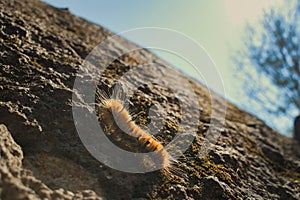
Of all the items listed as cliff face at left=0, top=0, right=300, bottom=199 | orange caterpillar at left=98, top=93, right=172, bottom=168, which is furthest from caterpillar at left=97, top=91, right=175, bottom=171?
cliff face at left=0, top=0, right=300, bottom=199

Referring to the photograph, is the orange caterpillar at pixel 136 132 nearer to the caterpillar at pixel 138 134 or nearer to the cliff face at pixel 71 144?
the caterpillar at pixel 138 134

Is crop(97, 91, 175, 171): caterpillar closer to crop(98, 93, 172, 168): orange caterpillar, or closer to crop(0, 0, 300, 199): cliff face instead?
crop(98, 93, 172, 168): orange caterpillar

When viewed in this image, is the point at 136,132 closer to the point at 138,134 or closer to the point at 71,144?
the point at 138,134

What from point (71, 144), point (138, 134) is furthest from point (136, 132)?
point (71, 144)

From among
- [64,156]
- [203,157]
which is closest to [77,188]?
[64,156]

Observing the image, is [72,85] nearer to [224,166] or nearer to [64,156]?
[64,156]

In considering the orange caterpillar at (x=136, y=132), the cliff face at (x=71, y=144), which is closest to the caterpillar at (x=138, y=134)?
the orange caterpillar at (x=136, y=132)

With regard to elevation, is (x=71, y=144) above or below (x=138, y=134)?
below
